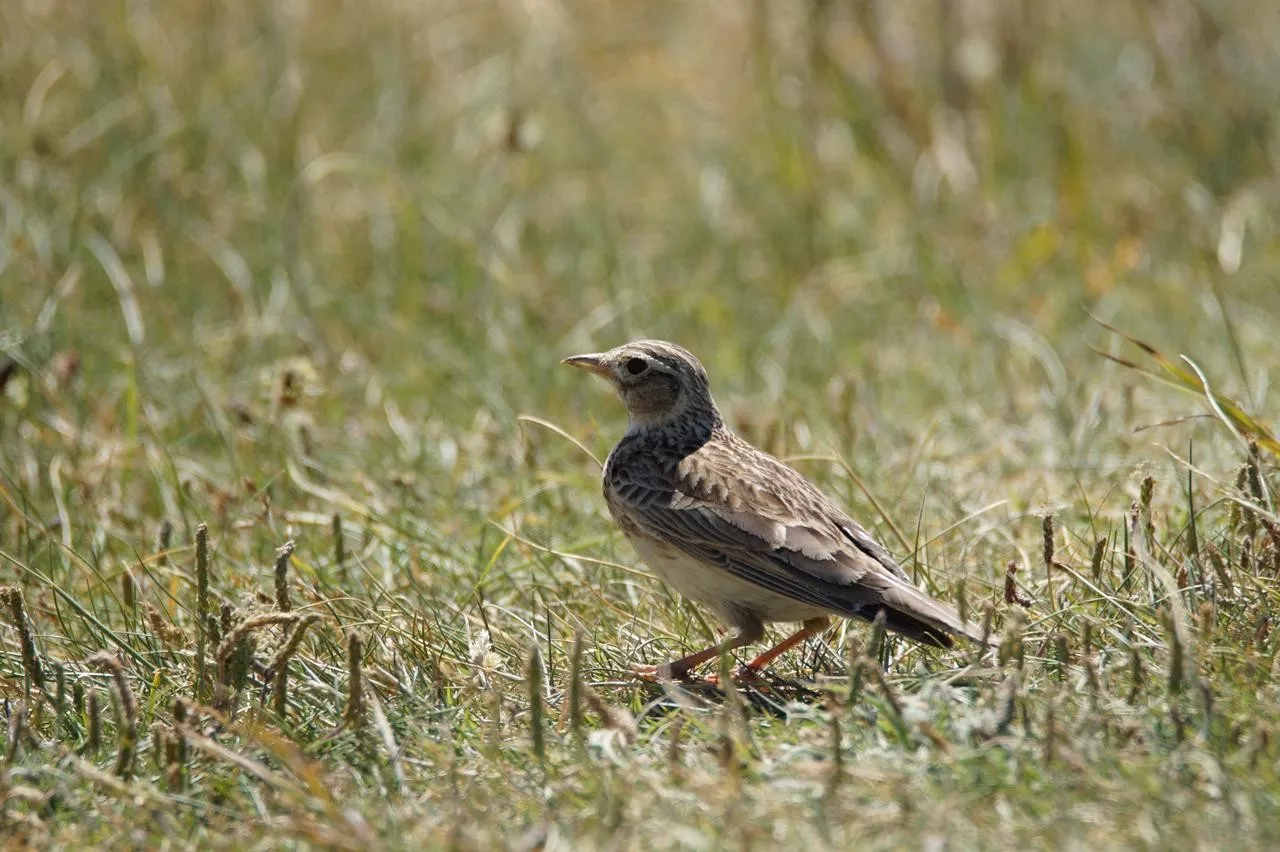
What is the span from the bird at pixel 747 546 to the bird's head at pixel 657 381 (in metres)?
0.03

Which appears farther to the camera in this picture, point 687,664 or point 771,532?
point 771,532

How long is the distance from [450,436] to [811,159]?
3685 mm

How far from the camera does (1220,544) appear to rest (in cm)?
475

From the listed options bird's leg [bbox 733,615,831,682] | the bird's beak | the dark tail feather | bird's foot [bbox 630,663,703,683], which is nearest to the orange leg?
bird's leg [bbox 733,615,831,682]

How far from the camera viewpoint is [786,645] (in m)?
4.77

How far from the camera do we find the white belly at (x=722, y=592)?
15.5 feet

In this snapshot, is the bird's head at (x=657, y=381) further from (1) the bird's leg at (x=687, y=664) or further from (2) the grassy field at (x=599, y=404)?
(1) the bird's leg at (x=687, y=664)

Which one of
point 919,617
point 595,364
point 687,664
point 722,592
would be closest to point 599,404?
point 595,364

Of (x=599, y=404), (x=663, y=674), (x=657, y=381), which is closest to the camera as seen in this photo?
(x=663, y=674)

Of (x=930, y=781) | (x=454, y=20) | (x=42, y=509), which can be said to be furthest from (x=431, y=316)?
(x=930, y=781)

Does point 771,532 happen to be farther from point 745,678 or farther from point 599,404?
point 599,404

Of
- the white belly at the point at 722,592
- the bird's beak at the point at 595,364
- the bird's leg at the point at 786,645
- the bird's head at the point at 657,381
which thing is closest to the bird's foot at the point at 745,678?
the bird's leg at the point at 786,645

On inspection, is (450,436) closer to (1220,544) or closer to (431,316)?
(431,316)

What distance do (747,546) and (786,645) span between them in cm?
31
